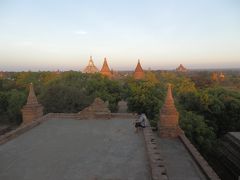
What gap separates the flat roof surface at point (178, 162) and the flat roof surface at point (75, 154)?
1.77 meters

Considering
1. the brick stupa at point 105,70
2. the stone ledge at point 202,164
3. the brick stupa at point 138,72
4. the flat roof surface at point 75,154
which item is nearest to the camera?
the flat roof surface at point 75,154

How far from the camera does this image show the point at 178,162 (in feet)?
42.8

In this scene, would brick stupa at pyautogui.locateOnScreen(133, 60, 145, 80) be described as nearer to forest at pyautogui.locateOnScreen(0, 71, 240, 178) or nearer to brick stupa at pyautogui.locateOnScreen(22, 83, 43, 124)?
forest at pyautogui.locateOnScreen(0, 71, 240, 178)

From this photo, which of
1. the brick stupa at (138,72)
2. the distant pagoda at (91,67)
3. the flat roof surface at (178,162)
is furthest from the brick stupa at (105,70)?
the flat roof surface at (178,162)

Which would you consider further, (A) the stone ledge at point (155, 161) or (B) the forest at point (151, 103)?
(B) the forest at point (151, 103)

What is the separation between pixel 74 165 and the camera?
947 centimetres

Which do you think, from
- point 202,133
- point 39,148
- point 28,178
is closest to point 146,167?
point 28,178

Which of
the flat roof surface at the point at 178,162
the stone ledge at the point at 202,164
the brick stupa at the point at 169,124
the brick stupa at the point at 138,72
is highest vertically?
the brick stupa at the point at 138,72

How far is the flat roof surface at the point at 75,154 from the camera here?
8688 millimetres

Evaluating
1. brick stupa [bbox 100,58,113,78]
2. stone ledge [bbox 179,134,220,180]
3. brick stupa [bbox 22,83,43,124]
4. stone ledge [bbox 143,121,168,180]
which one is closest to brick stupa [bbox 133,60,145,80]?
brick stupa [bbox 100,58,113,78]

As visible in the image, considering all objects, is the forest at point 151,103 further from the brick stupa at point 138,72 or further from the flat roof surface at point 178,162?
the brick stupa at point 138,72

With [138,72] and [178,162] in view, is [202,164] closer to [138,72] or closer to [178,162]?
[178,162]

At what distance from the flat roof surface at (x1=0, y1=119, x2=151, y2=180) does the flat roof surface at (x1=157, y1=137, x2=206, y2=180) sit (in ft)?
5.81

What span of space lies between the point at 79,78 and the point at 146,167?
3006cm
